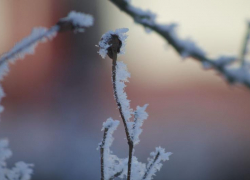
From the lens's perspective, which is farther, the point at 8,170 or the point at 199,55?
the point at 8,170

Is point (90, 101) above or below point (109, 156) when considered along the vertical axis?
above

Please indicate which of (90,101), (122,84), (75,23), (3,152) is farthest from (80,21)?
(90,101)

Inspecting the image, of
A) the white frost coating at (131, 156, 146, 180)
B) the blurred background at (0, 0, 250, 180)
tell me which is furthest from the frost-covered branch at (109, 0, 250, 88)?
the blurred background at (0, 0, 250, 180)

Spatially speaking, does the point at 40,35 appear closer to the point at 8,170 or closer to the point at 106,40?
the point at 106,40

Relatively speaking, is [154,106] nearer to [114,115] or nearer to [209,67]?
[114,115]

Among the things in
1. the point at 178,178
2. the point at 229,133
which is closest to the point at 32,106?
the point at 178,178

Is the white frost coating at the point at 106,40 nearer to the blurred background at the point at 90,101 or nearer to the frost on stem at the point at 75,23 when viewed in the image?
the frost on stem at the point at 75,23

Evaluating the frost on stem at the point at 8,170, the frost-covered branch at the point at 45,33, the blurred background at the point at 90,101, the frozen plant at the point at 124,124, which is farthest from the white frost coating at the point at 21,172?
the blurred background at the point at 90,101
